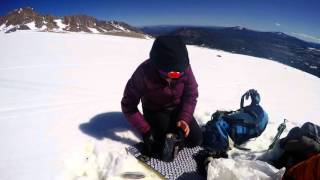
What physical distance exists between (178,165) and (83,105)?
2324 millimetres

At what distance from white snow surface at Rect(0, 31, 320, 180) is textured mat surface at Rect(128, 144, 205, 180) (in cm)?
19

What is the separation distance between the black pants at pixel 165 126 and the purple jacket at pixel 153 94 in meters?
0.09

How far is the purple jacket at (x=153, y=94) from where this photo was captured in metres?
3.52

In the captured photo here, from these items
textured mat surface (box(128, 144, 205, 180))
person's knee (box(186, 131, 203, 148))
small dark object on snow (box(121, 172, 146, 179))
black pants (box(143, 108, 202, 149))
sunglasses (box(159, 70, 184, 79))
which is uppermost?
sunglasses (box(159, 70, 184, 79))

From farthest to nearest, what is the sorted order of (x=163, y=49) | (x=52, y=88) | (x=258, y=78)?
(x=258, y=78), (x=52, y=88), (x=163, y=49)

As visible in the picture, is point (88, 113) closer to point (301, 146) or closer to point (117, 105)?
point (117, 105)

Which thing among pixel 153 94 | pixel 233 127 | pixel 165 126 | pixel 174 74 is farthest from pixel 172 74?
pixel 233 127

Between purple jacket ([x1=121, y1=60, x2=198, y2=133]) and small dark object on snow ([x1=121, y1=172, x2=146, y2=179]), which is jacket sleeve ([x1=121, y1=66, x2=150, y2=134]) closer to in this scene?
purple jacket ([x1=121, y1=60, x2=198, y2=133])

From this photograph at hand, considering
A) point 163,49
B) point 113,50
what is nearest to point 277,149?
point 163,49

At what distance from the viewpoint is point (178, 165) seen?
3.48 metres

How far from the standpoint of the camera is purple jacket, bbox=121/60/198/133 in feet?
11.5

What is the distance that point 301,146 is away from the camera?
2979mm

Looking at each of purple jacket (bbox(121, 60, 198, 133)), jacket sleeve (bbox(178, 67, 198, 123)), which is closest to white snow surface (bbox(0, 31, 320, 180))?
purple jacket (bbox(121, 60, 198, 133))

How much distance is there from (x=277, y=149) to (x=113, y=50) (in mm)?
9368
